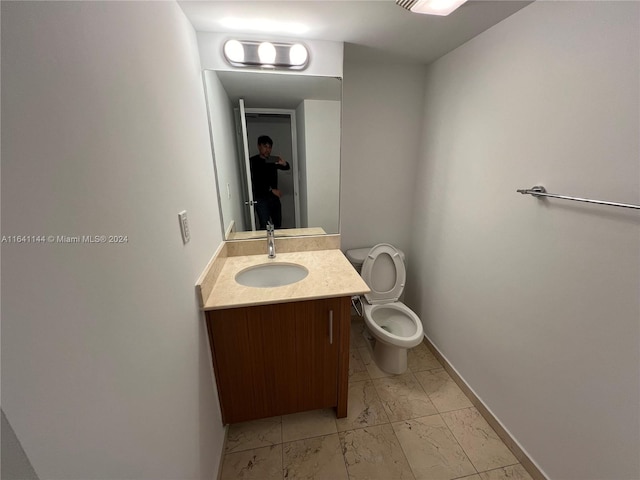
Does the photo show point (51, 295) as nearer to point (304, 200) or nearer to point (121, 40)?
point (121, 40)

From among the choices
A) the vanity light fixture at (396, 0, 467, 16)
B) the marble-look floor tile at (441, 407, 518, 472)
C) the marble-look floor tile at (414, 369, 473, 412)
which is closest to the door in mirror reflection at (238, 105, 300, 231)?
the vanity light fixture at (396, 0, 467, 16)

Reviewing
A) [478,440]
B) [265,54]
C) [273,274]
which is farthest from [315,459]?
[265,54]

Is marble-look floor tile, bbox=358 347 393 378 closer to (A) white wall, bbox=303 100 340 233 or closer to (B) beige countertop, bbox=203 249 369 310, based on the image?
(B) beige countertop, bbox=203 249 369 310

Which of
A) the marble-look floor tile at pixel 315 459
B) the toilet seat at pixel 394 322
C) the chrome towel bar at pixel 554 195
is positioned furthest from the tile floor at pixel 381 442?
the chrome towel bar at pixel 554 195

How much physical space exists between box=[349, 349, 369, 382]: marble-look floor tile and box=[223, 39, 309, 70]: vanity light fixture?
6.55 ft

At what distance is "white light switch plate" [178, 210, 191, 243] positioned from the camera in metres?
0.92

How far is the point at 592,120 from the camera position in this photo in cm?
90

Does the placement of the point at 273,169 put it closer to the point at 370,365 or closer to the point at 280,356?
the point at 280,356

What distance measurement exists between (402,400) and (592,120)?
1669 mm

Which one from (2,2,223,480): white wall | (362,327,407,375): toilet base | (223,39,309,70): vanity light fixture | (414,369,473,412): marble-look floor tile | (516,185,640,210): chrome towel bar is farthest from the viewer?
(362,327,407,375): toilet base

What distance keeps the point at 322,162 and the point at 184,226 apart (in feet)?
3.33

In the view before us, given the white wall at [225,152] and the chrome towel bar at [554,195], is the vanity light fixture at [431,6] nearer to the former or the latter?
the chrome towel bar at [554,195]

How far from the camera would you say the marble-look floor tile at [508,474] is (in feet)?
3.92

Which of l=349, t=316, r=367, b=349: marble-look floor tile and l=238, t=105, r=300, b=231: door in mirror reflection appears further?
l=349, t=316, r=367, b=349: marble-look floor tile
